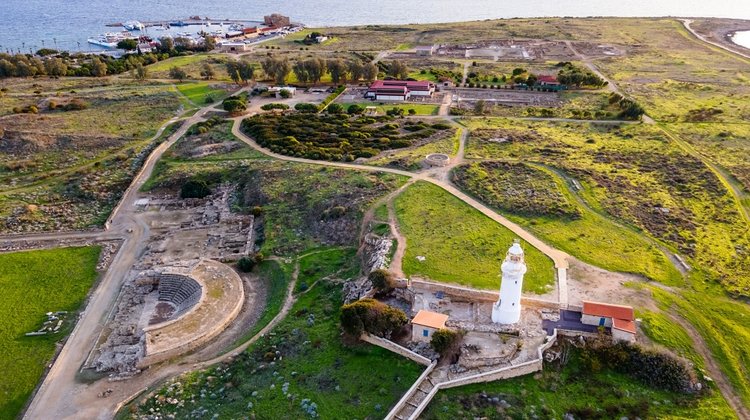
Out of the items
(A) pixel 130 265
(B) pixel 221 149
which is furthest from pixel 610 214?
(B) pixel 221 149

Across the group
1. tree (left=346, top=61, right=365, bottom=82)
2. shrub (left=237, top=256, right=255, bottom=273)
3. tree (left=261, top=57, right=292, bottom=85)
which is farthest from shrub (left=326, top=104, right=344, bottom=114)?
shrub (left=237, top=256, right=255, bottom=273)

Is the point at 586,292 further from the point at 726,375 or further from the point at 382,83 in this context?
the point at 382,83

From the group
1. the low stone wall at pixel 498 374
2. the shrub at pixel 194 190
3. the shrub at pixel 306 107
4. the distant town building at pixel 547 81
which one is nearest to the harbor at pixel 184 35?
the shrub at pixel 306 107

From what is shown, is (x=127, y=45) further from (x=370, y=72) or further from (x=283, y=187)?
(x=283, y=187)

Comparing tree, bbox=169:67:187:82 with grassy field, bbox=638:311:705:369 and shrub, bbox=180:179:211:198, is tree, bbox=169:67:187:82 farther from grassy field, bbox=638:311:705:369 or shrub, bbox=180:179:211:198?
grassy field, bbox=638:311:705:369

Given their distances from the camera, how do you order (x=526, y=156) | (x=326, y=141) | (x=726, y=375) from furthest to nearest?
(x=326, y=141), (x=526, y=156), (x=726, y=375)

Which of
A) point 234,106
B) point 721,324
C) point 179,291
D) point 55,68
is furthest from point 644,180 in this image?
point 55,68
